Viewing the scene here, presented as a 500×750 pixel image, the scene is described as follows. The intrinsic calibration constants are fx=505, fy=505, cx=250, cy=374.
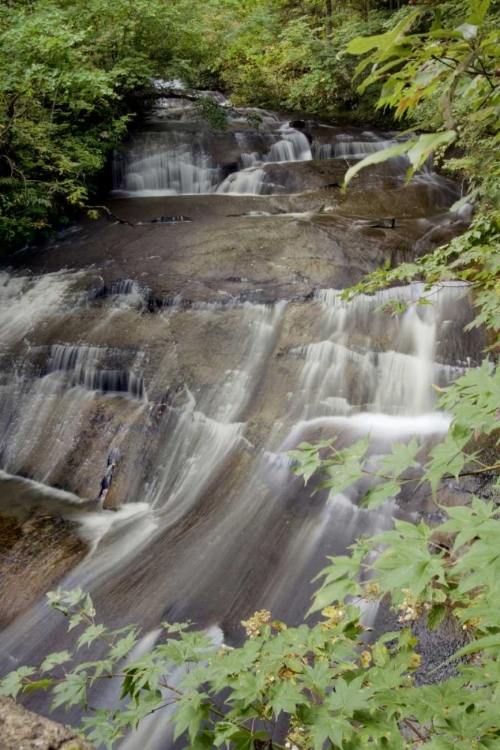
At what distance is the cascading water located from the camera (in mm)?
4277

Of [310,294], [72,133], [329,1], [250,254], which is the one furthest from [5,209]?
[329,1]

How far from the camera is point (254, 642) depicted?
1.73 metres

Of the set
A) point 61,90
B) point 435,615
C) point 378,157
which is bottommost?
point 435,615

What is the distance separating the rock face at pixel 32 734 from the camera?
1.75 m

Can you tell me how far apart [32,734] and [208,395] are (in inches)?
172

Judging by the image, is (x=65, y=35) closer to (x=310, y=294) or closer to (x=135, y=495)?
(x=310, y=294)

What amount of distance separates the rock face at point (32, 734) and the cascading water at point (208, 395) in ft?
5.59

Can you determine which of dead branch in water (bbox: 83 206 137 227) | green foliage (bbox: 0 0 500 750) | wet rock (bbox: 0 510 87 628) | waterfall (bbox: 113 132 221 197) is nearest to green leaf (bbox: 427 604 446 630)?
green foliage (bbox: 0 0 500 750)

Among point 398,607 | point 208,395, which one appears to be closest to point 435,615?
point 398,607

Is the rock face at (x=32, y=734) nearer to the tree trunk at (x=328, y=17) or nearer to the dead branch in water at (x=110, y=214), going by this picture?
the dead branch in water at (x=110, y=214)

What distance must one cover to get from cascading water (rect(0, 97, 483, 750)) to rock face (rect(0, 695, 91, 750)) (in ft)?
5.59

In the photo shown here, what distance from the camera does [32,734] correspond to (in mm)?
1785

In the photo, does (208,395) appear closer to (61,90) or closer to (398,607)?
(398,607)

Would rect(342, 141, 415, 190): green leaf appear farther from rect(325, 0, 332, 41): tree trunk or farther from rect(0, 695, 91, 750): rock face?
rect(325, 0, 332, 41): tree trunk
